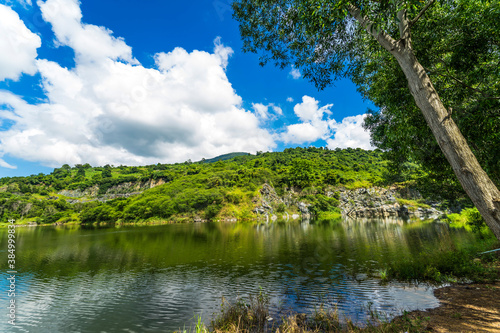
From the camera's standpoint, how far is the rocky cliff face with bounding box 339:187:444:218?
86.4m

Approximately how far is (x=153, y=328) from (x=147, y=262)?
13.9m

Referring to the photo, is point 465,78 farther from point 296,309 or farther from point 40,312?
point 40,312

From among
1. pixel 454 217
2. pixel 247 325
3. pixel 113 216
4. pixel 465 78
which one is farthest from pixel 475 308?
pixel 113 216

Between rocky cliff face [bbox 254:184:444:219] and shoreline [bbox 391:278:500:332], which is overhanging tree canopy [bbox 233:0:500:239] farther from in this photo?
rocky cliff face [bbox 254:184:444:219]

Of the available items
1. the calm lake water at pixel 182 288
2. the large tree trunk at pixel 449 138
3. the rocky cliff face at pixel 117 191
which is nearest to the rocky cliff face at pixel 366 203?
the calm lake water at pixel 182 288

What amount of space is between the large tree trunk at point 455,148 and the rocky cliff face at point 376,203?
3696 inches

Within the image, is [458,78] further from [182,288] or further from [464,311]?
[182,288]

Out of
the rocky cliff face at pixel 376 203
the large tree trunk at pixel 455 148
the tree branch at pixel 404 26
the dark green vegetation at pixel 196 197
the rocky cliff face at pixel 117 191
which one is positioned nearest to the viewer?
the large tree trunk at pixel 455 148

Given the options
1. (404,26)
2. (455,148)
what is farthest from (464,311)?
(404,26)

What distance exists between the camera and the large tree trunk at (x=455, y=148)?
178 inches

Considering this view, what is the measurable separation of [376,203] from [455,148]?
100138mm

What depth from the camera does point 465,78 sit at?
8.91 m

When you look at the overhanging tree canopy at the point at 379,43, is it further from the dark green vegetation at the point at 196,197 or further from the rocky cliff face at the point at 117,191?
the rocky cliff face at the point at 117,191

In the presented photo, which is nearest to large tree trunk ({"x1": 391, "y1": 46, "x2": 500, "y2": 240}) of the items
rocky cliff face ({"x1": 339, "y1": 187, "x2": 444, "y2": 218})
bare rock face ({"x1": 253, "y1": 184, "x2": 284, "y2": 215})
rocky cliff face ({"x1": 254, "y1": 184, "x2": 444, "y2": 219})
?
rocky cliff face ({"x1": 254, "y1": 184, "x2": 444, "y2": 219})
